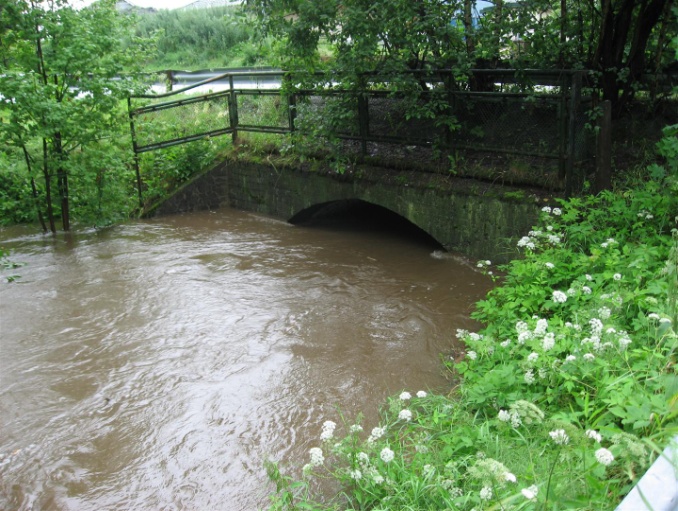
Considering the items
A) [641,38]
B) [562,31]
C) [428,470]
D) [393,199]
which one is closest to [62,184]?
[393,199]

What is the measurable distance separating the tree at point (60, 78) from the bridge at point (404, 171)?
0.99 m

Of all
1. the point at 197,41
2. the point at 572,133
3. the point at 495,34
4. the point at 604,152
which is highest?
the point at 197,41

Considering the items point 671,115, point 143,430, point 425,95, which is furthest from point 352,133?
point 143,430

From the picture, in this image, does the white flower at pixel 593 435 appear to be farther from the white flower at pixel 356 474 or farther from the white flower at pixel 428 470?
the white flower at pixel 356 474

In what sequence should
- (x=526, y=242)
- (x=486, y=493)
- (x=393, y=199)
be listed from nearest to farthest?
(x=486, y=493) → (x=526, y=242) → (x=393, y=199)

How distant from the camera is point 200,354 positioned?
5.57 meters

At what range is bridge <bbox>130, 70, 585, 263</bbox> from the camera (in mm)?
6891

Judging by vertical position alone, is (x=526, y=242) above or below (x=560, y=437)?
above

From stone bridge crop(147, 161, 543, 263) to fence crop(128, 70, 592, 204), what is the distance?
493 millimetres

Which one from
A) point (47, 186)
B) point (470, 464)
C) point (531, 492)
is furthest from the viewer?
point (47, 186)

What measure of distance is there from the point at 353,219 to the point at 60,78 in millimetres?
4828

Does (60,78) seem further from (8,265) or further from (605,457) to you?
(605,457)

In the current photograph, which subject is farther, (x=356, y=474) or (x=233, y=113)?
(x=233, y=113)

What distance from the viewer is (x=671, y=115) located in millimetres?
7309
